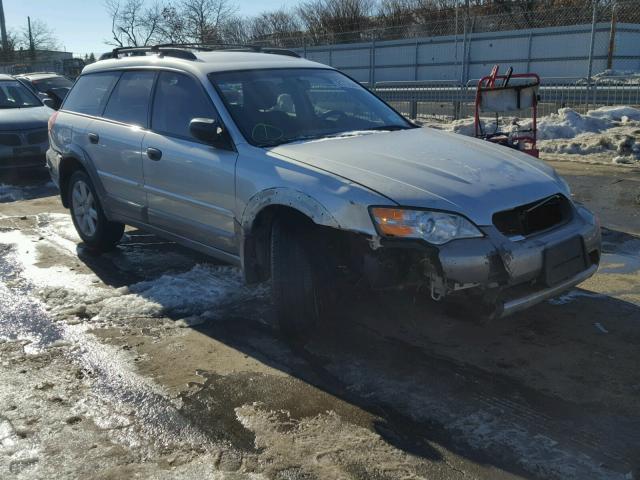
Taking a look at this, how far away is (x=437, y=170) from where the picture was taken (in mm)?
3744

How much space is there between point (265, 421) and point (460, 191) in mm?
1620

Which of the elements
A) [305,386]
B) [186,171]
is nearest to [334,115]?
[186,171]

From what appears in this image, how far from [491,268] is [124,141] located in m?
3.29

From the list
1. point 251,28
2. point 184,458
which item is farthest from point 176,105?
point 251,28

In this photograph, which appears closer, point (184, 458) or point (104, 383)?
point (184, 458)

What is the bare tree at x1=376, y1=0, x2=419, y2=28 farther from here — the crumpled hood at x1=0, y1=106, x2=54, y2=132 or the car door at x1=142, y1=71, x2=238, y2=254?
the car door at x1=142, y1=71, x2=238, y2=254

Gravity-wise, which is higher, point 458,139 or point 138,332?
point 458,139

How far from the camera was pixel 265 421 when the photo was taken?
3.17 metres

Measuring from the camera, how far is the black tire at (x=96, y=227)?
19.4ft

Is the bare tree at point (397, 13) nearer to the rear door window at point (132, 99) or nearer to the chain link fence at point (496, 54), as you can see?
the chain link fence at point (496, 54)

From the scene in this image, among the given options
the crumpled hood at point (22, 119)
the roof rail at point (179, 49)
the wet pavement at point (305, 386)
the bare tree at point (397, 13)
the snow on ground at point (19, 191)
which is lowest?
the wet pavement at point (305, 386)

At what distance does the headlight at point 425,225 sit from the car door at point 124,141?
97.2 inches

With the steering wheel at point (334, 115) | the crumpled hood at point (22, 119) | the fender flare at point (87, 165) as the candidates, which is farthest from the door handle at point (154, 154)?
the crumpled hood at point (22, 119)

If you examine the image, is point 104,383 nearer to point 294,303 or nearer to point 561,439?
point 294,303
